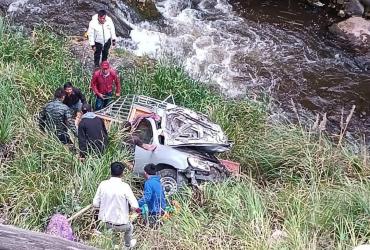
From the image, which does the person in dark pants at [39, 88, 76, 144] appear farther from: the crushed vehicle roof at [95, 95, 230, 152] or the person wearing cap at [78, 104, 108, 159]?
the crushed vehicle roof at [95, 95, 230, 152]

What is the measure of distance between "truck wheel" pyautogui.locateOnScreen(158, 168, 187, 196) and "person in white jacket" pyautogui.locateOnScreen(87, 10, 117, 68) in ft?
12.1

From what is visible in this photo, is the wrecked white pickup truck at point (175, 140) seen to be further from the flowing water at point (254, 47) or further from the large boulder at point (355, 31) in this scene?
the large boulder at point (355, 31)

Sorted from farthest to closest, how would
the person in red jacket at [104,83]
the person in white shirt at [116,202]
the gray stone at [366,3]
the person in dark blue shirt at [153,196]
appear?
1. the gray stone at [366,3]
2. the person in red jacket at [104,83]
3. the person in dark blue shirt at [153,196]
4. the person in white shirt at [116,202]

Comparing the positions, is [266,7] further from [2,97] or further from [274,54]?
[2,97]

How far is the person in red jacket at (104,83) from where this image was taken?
1038 cm

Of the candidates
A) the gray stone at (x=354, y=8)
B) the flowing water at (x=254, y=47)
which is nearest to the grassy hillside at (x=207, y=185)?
the flowing water at (x=254, y=47)

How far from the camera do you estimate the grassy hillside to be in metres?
6.70

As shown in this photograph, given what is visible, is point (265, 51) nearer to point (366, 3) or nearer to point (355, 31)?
point (355, 31)

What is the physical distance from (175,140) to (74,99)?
191 cm

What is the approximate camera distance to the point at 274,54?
51.4 feet

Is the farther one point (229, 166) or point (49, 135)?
point (229, 166)

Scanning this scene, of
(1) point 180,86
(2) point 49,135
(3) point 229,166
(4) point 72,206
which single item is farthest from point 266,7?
(4) point 72,206

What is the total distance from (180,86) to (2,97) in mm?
3404

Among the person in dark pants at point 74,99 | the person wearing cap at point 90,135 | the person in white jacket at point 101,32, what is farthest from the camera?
the person in white jacket at point 101,32
